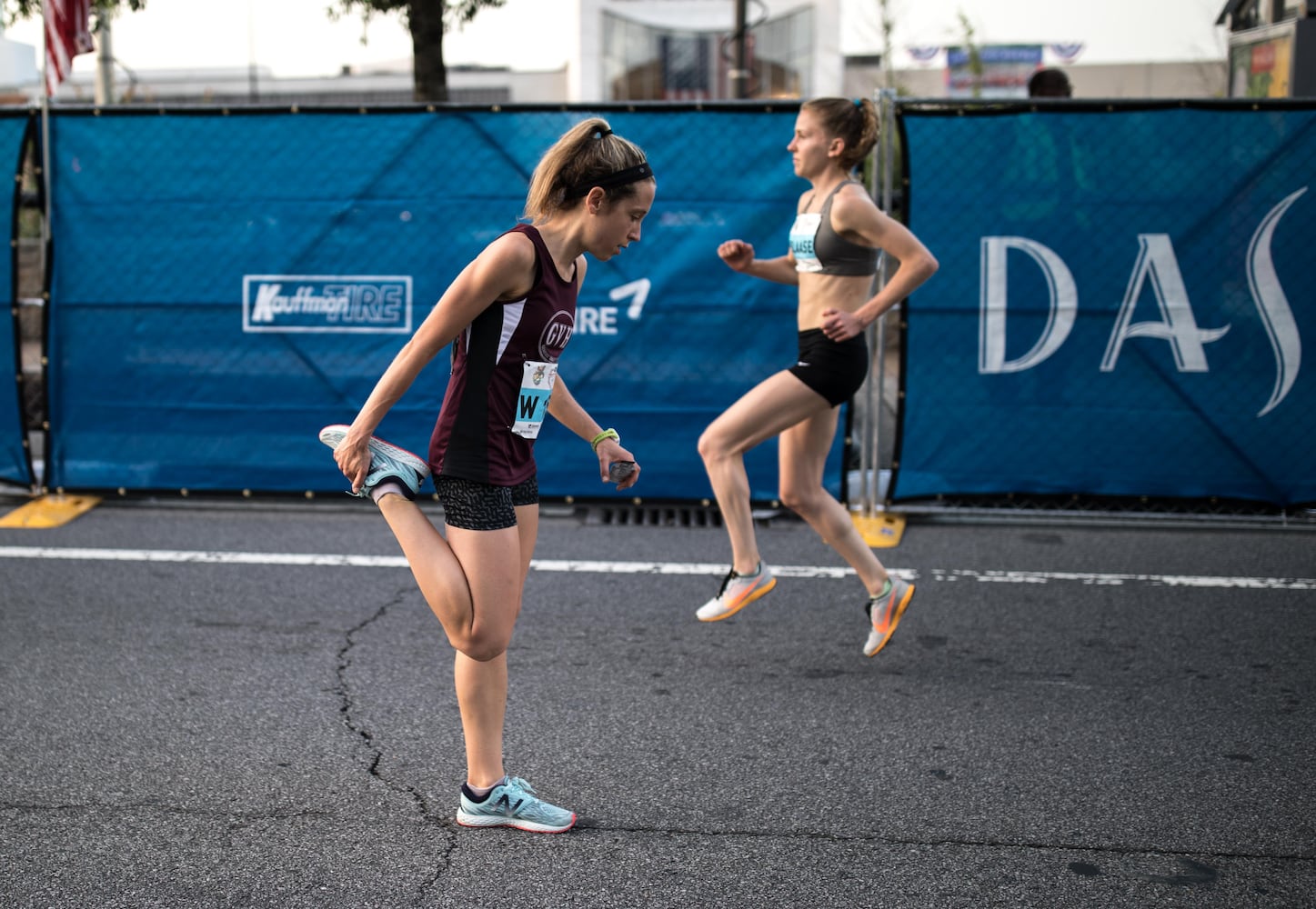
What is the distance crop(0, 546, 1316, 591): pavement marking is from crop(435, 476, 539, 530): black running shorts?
2.91 m

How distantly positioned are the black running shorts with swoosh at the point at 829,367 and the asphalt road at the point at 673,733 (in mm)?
977

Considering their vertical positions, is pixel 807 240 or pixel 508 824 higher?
pixel 807 240

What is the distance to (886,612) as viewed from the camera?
504 centimetres

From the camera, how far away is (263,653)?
5.00 m

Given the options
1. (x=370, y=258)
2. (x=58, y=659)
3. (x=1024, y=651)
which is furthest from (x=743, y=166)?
(x=58, y=659)

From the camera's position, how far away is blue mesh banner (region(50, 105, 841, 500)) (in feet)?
23.7

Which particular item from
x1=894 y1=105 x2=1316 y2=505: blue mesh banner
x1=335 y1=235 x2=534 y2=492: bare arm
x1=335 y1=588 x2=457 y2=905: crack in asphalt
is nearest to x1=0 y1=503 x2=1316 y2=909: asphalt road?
x1=335 y1=588 x2=457 y2=905: crack in asphalt

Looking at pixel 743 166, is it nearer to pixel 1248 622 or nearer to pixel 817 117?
pixel 817 117

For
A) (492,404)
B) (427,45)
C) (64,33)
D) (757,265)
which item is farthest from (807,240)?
(427,45)

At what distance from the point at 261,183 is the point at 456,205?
1091mm

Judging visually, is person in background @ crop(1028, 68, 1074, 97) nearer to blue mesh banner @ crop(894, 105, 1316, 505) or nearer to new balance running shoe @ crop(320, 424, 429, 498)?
blue mesh banner @ crop(894, 105, 1316, 505)

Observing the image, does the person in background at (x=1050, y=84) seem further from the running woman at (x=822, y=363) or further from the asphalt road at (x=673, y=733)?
the running woman at (x=822, y=363)

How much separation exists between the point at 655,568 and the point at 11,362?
3930 mm

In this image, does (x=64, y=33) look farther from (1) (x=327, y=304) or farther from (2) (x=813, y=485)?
(2) (x=813, y=485)
